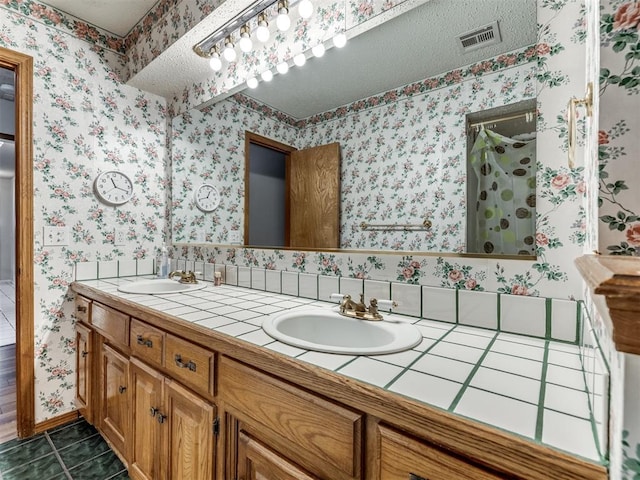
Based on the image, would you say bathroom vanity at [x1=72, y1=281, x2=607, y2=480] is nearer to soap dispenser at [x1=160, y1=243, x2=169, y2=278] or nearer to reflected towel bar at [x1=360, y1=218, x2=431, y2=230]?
soap dispenser at [x1=160, y1=243, x2=169, y2=278]

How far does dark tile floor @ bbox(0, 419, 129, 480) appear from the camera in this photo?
1.39 meters

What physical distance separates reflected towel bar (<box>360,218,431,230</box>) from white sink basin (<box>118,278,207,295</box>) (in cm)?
93

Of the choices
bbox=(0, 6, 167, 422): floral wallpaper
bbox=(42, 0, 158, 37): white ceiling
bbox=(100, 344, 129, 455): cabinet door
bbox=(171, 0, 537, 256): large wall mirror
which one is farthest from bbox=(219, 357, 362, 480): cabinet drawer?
bbox=(42, 0, 158, 37): white ceiling

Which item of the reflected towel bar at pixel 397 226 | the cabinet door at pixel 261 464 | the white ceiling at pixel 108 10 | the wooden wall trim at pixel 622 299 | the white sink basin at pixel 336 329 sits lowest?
the cabinet door at pixel 261 464

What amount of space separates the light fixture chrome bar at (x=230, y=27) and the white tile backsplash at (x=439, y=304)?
1310 mm

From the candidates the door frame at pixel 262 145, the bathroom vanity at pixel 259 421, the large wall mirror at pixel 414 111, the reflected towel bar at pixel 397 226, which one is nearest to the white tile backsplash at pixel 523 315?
the large wall mirror at pixel 414 111

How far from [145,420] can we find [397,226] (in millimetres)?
1243

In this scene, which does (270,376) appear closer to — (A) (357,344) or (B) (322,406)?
(B) (322,406)

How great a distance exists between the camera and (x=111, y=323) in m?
1.41

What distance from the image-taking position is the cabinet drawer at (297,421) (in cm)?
60

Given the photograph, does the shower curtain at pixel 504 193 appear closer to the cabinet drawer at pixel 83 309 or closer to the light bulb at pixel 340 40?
the light bulb at pixel 340 40

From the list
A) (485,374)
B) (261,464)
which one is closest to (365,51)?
(485,374)

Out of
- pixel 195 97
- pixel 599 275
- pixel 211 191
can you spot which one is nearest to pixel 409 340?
pixel 599 275

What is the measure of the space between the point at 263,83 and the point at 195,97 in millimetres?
628
